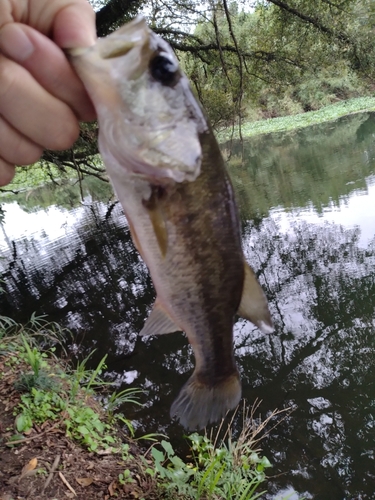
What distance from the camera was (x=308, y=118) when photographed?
115 feet

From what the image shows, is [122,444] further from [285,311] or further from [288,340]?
[285,311]

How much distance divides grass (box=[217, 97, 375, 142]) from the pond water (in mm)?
17179

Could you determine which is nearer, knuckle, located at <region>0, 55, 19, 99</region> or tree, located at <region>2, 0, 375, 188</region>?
knuckle, located at <region>0, 55, 19, 99</region>

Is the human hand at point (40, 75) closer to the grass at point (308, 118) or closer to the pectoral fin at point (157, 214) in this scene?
the pectoral fin at point (157, 214)

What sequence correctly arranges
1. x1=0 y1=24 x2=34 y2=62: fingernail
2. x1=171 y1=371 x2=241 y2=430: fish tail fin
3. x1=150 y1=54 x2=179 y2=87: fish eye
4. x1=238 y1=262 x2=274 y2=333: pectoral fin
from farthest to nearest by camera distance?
x1=171 y1=371 x2=241 y2=430: fish tail fin → x1=238 y1=262 x2=274 y2=333: pectoral fin → x1=150 y1=54 x2=179 y2=87: fish eye → x1=0 y1=24 x2=34 y2=62: fingernail

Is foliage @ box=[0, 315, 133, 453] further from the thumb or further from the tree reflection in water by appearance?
the thumb

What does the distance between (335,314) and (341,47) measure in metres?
6.26

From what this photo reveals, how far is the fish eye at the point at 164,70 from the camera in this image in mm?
1347

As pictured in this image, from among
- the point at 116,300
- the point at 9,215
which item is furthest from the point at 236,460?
the point at 9,215

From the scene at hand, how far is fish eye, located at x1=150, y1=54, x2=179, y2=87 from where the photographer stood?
4.42 ft

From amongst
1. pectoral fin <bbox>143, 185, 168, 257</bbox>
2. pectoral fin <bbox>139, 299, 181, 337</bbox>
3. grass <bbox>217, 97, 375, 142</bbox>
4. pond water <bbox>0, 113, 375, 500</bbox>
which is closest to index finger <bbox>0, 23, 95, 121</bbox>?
pectoral fin <bbox>143, 185, 168, 257</bbox>

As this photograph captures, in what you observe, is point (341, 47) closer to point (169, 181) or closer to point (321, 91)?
point (169, 181)

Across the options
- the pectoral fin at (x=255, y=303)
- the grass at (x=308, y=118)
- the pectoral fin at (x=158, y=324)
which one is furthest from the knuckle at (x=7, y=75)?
the grass at (x=308, y=118)

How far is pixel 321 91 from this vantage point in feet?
131
